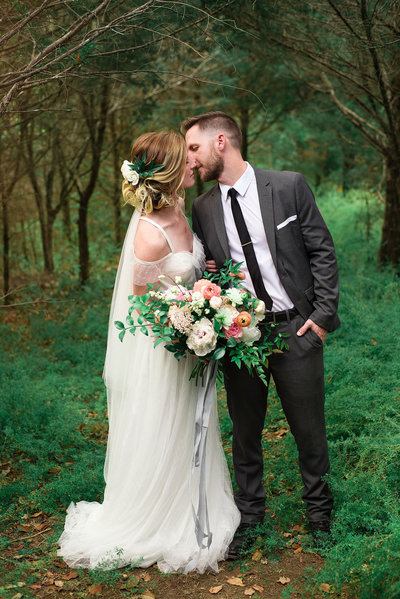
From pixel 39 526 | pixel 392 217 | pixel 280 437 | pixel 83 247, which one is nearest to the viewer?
pixel 39 526

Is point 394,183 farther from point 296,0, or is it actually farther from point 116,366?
point 116,366

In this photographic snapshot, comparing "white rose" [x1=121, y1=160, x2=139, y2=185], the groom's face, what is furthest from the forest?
"white rose" [x1=121, y1=160, x2=139, y2=185]

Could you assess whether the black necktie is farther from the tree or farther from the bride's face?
the tree

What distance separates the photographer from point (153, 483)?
3.83 m

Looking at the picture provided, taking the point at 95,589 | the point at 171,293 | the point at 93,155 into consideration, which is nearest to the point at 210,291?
the point at 171,293

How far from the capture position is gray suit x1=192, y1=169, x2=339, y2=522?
3.67 meters

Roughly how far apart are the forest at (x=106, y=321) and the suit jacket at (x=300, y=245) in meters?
0.68

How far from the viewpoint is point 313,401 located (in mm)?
3783

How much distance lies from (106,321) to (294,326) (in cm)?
603

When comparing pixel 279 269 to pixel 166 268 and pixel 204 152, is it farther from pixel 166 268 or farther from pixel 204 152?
pixel 204 152

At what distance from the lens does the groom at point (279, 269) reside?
367cm

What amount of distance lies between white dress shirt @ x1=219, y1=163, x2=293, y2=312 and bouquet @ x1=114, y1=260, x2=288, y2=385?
19 centimetres

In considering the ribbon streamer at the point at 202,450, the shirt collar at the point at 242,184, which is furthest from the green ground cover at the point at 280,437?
the shirt collar at the point at 242,184

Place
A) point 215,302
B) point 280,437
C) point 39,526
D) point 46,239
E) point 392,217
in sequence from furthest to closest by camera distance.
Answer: point 46,239
point 392,217
point 280,437
point 39,526
point 215,302
